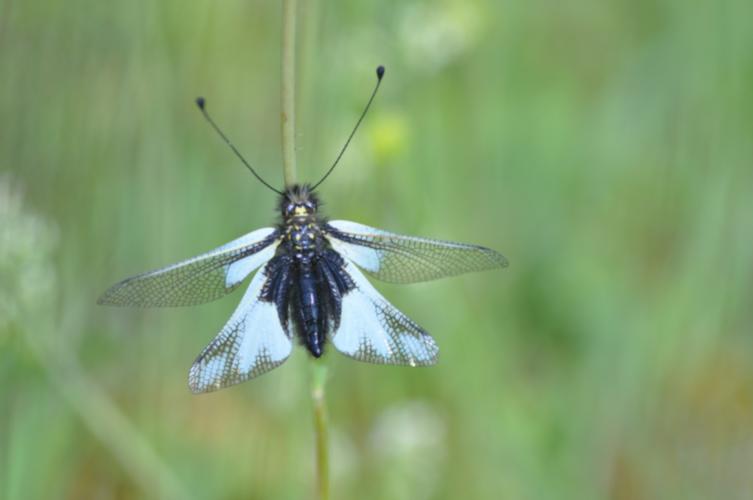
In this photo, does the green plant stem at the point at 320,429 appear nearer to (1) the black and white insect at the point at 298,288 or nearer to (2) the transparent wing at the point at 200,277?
(1) the black and white insect at the point at 298,288

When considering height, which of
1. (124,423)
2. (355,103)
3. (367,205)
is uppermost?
(355,103)

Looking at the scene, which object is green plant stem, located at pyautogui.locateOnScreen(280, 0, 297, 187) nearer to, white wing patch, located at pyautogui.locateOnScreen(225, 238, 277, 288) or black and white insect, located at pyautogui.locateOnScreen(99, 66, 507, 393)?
black and white insect, located at pyautogui.locateOnScreen(99, 66, 507, 393)

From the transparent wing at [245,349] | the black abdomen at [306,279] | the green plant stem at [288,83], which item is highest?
the green plant stem at [288,83]

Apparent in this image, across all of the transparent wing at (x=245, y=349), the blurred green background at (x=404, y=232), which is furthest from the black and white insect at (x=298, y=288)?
the blurred green background at (x=404, y=232)

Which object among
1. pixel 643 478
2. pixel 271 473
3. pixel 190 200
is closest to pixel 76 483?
pixel 271 473

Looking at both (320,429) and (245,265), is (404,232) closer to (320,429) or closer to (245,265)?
(245,265)

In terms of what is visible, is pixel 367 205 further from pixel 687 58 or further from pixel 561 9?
pixel 561 9

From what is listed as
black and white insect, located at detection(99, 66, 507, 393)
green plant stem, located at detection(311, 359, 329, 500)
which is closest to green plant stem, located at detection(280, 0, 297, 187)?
black and white insect, located at detection(99, 66, 507, 393)

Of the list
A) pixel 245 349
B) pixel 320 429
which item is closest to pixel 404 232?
pixel 245 349
